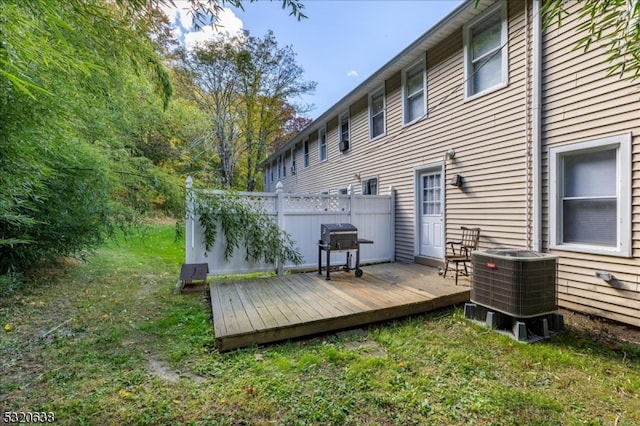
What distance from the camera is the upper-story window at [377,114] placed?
7420 mm

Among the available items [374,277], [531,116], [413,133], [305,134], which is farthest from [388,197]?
[305,134]

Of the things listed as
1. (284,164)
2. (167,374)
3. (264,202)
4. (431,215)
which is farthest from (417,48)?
(284,164)

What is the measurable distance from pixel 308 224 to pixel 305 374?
3.58 metres

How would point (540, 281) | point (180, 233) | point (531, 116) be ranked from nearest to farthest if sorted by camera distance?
1. point (540, 281)
2. point (531, 116)
3. point (180, 233)

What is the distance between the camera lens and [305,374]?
243cm

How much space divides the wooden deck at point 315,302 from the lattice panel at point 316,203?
1.31m

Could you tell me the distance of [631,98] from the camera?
10.6 feet

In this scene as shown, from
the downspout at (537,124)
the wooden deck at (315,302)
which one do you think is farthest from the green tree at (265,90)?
the downspout at (537,124)

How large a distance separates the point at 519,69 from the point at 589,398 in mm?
4160

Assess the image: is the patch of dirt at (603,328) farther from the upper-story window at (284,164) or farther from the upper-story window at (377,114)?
the upper-story window at (284,164)

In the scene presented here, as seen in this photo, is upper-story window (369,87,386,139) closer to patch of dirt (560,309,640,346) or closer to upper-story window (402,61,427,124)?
upper-story window (402,61,427,124)

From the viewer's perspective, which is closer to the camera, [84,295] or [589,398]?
[589,398]

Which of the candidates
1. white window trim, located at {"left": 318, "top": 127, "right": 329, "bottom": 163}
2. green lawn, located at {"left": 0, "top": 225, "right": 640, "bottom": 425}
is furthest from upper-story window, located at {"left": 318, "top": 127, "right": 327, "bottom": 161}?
green lawn, located at {"left": 0, "top": 225, "right": 640, "bottom": 425}

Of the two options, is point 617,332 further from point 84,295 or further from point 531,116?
point 84,295
